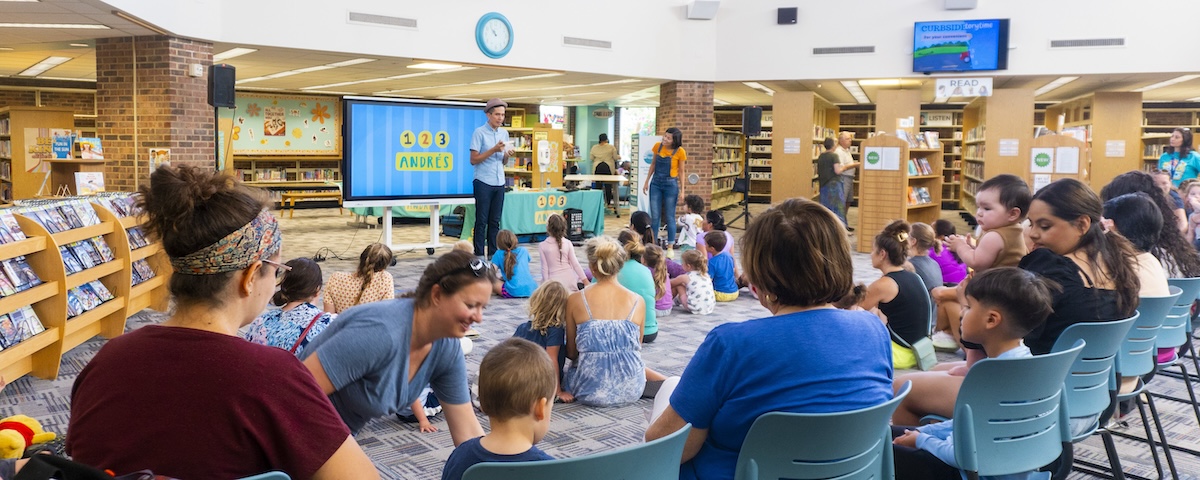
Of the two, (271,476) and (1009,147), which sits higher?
(1009,147)

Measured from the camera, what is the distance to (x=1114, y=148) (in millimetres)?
13625

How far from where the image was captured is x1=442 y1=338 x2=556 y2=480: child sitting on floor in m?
1.99

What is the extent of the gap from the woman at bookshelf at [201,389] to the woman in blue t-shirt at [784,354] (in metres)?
0.76

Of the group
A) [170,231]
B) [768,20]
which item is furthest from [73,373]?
[768,20]

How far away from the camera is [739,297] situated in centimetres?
792

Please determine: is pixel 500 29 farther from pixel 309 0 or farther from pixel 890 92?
pixel 890 92

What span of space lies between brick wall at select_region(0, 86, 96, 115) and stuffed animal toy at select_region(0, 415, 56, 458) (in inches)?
547

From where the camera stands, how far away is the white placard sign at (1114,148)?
13.6m

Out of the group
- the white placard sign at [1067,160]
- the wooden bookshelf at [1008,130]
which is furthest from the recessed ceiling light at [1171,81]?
the white placard sign at [1067,160]

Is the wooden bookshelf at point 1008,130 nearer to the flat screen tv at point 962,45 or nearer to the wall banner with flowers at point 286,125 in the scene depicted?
the flat screen tv at point 962,45

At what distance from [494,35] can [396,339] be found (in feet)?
29.7

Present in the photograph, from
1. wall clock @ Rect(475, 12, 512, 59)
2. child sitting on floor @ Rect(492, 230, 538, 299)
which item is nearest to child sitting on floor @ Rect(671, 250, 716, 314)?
child sitting on floor @ Rect(492, 230, 538, 299)

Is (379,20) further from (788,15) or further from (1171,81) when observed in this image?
(1171,81)

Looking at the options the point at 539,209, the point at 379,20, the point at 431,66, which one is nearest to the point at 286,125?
the point at 431,66
